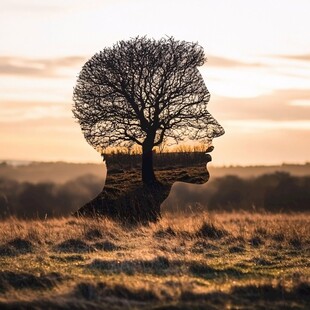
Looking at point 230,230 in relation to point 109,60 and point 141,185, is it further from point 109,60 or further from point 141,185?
point 109,60

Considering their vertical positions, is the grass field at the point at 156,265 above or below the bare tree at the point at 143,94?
below

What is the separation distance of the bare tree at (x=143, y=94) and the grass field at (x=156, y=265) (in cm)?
315

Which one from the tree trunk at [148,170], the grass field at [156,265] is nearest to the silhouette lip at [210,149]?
the tree trunk at [148,170]

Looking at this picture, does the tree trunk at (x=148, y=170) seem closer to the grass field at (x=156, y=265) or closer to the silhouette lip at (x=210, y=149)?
the grass field at (x=156, y=265)

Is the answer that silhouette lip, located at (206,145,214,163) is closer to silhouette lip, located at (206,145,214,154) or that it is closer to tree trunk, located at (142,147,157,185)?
silhouette lip, located at (206,145,214,154)

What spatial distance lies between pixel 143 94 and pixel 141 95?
9 centimetres

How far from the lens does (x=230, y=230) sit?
22609 millimetres

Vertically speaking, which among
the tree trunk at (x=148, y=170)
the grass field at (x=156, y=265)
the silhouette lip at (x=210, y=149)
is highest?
the silhouette lip at (x=210, y=149)

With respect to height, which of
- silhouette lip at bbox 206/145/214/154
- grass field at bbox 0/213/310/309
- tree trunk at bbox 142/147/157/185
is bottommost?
grass field at bbox 0/213/310/309

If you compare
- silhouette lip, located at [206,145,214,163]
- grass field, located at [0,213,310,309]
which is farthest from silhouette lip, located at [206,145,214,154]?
grass field, located at [0,213,310,309]

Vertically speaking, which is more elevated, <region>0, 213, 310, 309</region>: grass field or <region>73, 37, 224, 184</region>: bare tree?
<region>73, 37, 224, 184</region>: bare tree

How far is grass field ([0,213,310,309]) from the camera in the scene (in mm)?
11820

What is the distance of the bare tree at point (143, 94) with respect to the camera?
2622 centimetres

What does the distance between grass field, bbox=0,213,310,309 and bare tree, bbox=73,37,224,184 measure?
3154 millimetres
